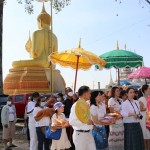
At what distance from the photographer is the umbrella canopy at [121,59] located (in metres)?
13.0

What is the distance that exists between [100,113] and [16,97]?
13.3m

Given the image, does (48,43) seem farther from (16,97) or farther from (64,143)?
(64,143)

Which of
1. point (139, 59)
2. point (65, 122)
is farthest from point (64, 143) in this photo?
point (139, 59)

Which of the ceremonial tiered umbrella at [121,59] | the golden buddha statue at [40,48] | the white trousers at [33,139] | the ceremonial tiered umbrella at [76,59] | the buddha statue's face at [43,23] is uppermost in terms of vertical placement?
the buddha statue's face at [43,23]

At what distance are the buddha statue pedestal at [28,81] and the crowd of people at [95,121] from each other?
1777cm

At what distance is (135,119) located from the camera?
730 centimetres

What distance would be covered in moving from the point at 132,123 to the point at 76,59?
9.49ft

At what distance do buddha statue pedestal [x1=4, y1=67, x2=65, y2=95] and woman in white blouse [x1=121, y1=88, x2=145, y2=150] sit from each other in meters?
19.7

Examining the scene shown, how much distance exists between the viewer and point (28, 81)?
90.2 feet

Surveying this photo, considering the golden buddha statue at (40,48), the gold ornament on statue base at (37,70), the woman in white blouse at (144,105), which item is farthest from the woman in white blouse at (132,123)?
the golden buddha statue at (40,48)

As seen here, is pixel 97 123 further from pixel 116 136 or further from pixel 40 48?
pixel 40 48

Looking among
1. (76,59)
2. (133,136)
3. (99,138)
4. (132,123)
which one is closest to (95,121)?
(99,138)

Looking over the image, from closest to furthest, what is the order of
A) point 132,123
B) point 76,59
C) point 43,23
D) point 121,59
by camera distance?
point 132,123
point 76,59
point 121,59
point 43,23

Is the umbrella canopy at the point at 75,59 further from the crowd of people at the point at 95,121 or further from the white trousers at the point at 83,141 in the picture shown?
the white trousers at the point at 83,141
